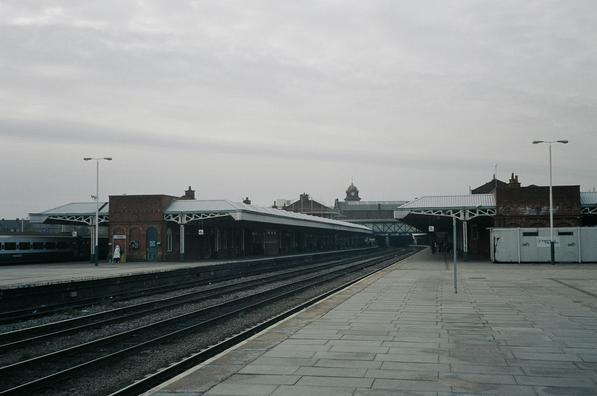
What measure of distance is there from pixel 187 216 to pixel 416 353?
43.3 m

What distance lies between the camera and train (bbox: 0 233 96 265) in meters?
43.4

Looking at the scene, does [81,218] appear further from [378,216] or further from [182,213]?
[378,216]

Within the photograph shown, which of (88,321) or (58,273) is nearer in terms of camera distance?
(88,321)

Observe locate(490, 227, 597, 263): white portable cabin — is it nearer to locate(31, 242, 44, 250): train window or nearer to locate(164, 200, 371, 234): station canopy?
locate(164, 200, 371, 234): station canopy

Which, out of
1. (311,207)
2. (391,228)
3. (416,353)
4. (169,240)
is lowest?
(416,353)

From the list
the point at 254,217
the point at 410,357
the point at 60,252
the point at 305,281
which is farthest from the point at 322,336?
the point at 60,252

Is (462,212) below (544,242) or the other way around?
the other way around

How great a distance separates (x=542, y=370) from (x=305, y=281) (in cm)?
2324

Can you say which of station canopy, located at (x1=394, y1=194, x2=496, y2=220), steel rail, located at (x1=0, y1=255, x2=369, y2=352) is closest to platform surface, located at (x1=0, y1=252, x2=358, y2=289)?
steel rail, located at (x1=0, y1=255, x2=369, y2=352)

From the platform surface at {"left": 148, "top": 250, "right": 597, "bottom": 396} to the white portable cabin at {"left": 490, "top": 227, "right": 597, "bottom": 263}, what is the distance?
25.5m

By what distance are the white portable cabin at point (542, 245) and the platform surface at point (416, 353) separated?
25.5m

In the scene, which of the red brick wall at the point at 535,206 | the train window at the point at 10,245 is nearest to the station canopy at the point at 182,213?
the train window at the point at 10,245

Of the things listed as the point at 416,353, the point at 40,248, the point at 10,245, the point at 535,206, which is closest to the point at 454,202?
the point at 535,206

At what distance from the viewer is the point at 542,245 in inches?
1646
